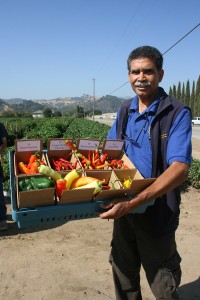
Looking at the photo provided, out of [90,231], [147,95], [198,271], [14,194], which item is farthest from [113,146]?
[90,231]

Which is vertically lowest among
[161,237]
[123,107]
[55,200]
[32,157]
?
[161,237]

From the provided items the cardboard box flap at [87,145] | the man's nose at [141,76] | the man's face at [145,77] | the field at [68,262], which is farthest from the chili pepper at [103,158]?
the field at [68,262]

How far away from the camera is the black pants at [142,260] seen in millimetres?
2508

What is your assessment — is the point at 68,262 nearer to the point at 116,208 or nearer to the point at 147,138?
the point at 116,208

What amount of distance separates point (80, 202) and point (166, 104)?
923mm

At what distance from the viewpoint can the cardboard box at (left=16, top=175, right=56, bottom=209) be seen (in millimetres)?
2078

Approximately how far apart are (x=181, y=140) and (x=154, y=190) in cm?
39

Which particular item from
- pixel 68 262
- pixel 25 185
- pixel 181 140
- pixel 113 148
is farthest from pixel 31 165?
pixel 68 262

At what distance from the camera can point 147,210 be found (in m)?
2.52

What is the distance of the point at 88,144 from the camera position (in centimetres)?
280

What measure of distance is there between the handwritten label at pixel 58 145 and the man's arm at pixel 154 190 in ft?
2.55

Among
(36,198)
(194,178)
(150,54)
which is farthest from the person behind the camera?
(194,178)

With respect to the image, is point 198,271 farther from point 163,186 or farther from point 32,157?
point 32,157

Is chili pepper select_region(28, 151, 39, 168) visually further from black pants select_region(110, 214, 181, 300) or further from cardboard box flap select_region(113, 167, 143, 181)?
black pants select_region(110, 214, 181, 300)
